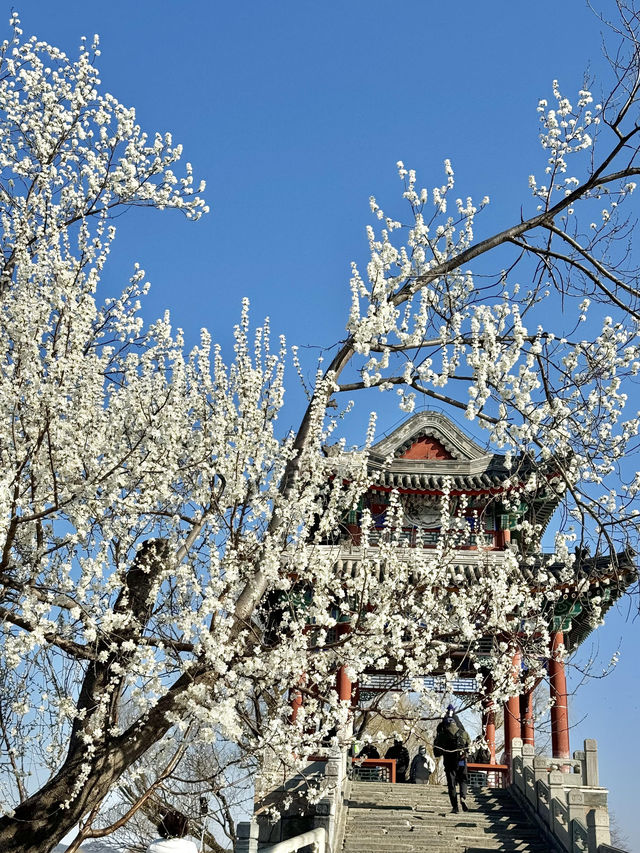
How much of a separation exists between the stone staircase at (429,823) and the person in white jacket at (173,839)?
6925 mm

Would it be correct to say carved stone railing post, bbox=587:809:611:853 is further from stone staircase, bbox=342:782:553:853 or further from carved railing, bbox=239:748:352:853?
carved railing, bbox=239:748:352:853

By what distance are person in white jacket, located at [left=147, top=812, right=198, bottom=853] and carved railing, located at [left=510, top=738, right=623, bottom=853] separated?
22.0 feet

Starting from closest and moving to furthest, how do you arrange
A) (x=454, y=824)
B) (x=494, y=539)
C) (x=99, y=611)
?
(x=99, y=611) → (x=454, y=824) → (x=494, y=539)

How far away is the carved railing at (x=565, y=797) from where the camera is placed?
12.9 meters

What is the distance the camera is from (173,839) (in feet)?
27.9

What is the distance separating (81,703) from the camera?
802 cm

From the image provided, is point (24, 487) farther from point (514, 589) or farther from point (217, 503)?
point (514, 589)

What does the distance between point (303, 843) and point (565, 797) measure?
5.88 meters

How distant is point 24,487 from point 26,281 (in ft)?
7.86

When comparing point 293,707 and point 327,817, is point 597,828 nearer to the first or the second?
point 327,817

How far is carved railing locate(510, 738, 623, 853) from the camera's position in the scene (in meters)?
12.9

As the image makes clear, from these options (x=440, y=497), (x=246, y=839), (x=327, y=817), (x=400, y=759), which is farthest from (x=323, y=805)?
(x=440, y=497)

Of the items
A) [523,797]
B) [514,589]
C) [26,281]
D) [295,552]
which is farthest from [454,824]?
[26,281]

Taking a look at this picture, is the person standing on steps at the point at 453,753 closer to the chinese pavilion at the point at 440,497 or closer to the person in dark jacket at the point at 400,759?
the person in dark jacket at the point at 400,759
